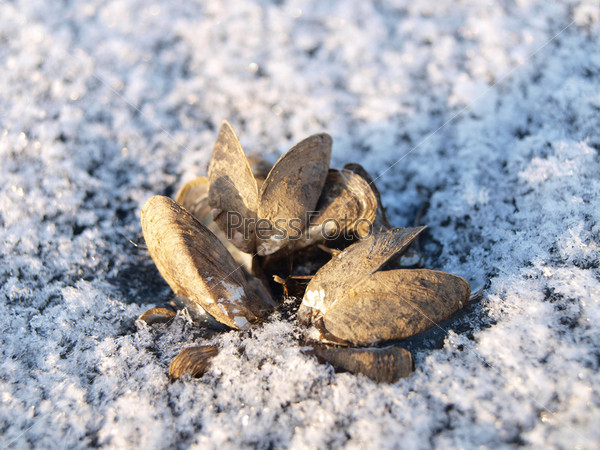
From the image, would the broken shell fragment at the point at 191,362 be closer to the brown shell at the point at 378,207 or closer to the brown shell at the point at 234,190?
the brown shell at the point at 234,190

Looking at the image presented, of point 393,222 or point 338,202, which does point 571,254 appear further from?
point 338,202

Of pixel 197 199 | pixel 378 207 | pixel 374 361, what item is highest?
pixel 197 199

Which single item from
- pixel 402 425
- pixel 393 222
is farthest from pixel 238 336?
pixel 393 222

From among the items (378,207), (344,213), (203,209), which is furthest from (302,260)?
(203,209)

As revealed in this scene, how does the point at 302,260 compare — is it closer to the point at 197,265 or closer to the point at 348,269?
the point at 348,269

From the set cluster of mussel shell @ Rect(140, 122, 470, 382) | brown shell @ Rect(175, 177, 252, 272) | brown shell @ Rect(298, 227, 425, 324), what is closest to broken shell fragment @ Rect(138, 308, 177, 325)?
cluster of mussel shell @ Rect(140, 122, 470, 382)

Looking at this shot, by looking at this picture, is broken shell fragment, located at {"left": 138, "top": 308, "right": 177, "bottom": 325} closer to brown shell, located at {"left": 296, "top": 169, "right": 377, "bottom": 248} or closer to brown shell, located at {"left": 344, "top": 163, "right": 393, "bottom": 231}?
brown shell, located at {"left": 296, "top": 169, "right": 377, "bottom": 248}
